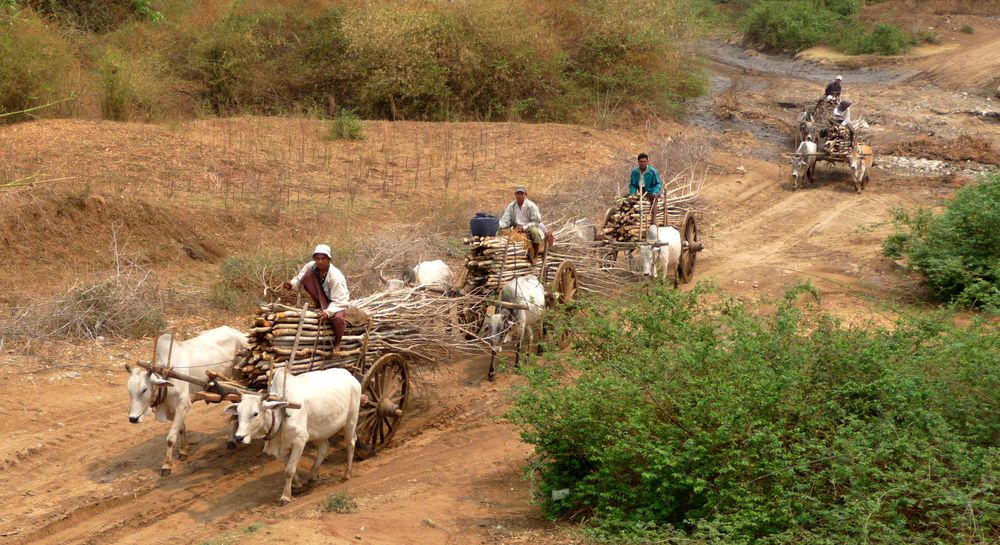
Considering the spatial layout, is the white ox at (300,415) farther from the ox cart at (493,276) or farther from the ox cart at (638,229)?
the ox cart at (638,229)

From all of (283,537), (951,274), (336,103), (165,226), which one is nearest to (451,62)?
(336,103)

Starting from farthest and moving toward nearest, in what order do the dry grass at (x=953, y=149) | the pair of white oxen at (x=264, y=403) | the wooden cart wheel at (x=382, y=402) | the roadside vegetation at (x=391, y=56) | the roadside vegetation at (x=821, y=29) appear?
the roadside vegetation at (x=821, y=29) → the roadside vegetation at (x=391, y=56) → the dry grass at (x=953, y=149) → the wooden cart wheel at (x=382, y=402) → the pair of white oxen at (x=264, y=403)

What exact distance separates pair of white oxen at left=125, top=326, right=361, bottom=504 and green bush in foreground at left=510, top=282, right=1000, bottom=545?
1.64 metres

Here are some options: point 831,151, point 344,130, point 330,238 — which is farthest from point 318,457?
point 831,151

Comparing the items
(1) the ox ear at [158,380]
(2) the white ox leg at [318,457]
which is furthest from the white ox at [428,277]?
(1) the ox ear at [158,380]

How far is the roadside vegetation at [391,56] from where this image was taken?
2602 cm

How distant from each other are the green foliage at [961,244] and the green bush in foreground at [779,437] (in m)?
5.59

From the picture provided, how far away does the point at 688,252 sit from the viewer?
15.7 metres

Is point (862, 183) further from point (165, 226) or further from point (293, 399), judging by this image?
point (293, 399)

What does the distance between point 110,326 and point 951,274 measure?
11.4 metres

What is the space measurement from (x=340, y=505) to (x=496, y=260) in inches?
169

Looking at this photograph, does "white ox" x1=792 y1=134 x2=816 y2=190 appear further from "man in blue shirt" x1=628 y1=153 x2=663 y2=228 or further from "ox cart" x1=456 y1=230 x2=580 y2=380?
"ox cart" x1=456 y1=230 x2=580 y2=380

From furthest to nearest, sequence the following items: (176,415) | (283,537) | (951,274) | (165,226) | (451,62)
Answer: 1. (451,62)
2. (165,226)
3. (951,274)
4. (176,415)
5. (283,537)

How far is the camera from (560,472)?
8266 millimetres
